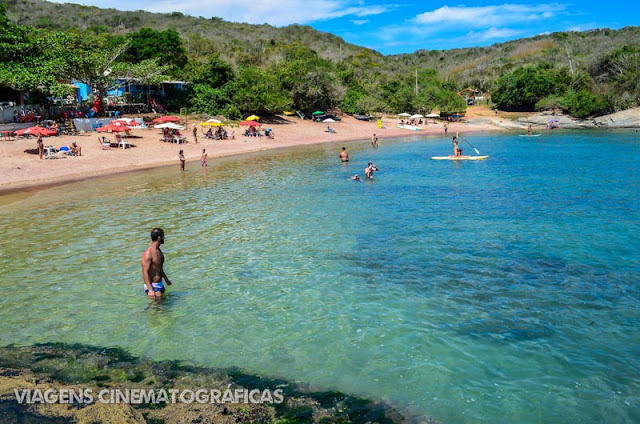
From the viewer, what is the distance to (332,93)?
68.1m

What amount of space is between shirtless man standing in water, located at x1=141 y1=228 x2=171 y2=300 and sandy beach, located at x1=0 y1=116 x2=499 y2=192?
64.7ft

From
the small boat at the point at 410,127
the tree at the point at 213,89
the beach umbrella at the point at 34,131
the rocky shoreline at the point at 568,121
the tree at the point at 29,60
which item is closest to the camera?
the beach umbrella at the point at 34,131

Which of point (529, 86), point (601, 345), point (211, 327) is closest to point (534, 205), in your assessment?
point (601, 345)

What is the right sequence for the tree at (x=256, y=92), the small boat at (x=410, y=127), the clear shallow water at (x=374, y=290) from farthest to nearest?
the small boat at (x=410, y=127) → the tree at (x=256, y=92) → the clear shallow water at (x=374, y=290)

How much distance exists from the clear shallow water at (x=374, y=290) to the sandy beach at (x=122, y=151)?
626 cm

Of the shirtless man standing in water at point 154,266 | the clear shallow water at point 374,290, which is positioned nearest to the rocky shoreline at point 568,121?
the clear shallow water at point 374,290

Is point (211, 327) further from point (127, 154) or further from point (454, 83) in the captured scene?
point (454, 83)

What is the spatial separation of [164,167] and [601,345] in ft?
100

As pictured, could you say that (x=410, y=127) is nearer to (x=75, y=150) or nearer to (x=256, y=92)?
(x=256, y=92)

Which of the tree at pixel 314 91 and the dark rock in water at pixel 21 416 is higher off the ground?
the tree at pixel 314 91

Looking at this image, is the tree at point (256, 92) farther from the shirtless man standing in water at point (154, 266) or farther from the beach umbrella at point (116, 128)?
the shirtless man standing in water at point (154, 266)

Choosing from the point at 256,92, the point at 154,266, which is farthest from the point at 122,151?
the point at 154,266

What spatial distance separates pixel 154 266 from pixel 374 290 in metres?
4.74

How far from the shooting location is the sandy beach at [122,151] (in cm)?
2747
